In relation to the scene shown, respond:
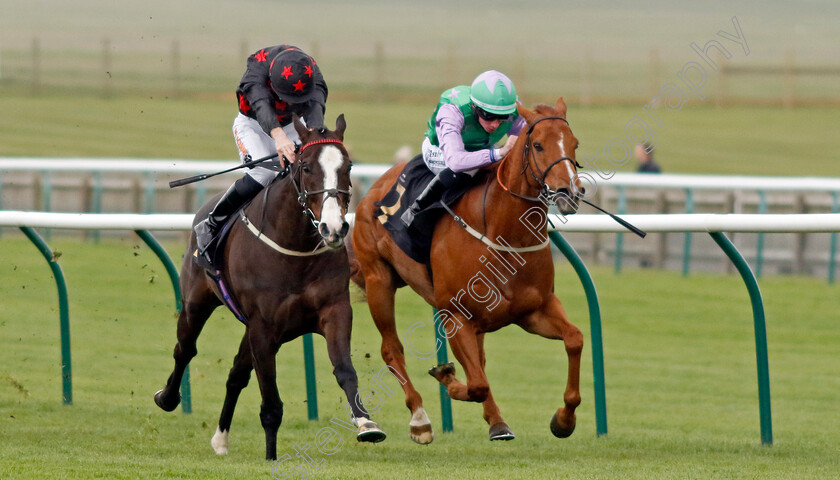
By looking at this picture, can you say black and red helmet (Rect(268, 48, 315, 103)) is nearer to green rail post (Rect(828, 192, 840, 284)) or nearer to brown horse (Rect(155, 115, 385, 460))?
brown horse (Rect(155, 115, 385, 460))

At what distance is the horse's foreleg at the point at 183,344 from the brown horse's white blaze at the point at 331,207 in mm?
1705

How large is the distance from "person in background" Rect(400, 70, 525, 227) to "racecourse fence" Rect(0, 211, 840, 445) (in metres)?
0.48

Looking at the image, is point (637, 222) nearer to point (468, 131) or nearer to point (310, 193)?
point (468, 131)

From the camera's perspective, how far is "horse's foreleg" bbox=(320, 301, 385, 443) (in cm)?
556

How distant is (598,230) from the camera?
21.2 feet

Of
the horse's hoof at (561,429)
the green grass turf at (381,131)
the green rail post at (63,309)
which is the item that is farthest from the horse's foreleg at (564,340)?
the green grass turf at (381,131)

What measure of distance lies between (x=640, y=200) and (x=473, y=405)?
7789 millimetres

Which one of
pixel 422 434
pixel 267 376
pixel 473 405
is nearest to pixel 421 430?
pixel 422 434

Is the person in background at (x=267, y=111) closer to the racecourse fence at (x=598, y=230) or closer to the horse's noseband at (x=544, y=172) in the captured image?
the racecourse fence at (x=598, y=230)

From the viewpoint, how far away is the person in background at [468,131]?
19.7ft

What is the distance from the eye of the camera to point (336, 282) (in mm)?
5891

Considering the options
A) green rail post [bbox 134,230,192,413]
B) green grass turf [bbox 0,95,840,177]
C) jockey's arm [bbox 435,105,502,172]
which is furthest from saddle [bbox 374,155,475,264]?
green grass turf [bbox 0,95,840,177]

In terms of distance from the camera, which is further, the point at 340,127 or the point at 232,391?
the point at 232,391

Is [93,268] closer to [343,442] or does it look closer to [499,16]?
[343,442]
